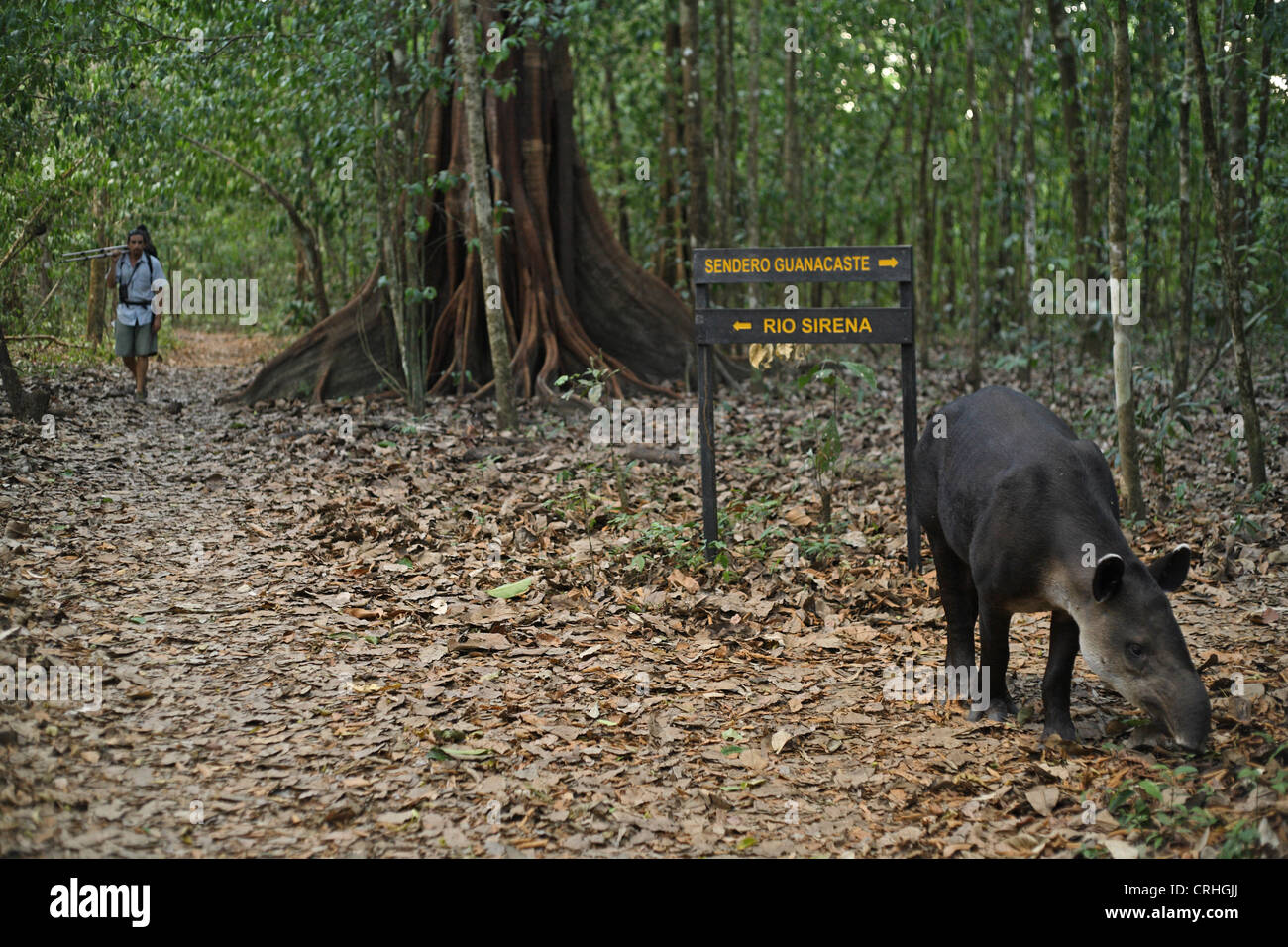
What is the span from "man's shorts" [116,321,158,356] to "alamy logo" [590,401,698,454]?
5.54m

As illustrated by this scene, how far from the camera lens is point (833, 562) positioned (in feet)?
24.6

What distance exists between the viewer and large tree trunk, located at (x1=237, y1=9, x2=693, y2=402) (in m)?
13.2

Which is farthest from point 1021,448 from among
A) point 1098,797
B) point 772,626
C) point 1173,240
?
point 1173,240

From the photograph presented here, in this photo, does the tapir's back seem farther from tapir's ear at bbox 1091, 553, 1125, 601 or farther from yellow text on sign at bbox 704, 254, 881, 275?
yellow text on sign at bbox 704, 254, 881, 275

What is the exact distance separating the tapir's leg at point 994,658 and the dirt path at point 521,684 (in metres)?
0.11

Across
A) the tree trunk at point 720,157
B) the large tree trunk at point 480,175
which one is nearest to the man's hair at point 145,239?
the large tree trunk at point 480,175

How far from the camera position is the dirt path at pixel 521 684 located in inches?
165

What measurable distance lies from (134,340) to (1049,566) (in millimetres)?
11701

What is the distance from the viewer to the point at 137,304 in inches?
520

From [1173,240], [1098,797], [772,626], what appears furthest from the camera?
[1173,240]

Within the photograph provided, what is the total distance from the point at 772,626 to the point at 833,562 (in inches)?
42.9

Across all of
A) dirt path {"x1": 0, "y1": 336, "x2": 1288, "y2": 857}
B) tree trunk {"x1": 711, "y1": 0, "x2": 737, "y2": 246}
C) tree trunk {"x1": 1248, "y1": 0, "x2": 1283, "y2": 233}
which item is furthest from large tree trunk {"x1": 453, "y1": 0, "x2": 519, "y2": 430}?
tree trunk {"x1": 1248, "y1": 0, "x2": 1283, "y2": 233}

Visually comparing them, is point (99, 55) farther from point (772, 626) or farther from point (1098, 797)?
point (1098, 797)
